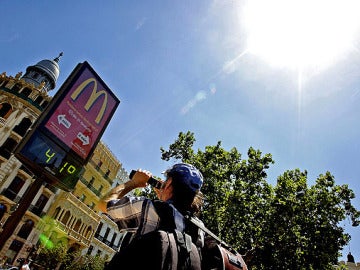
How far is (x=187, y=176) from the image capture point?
185cm

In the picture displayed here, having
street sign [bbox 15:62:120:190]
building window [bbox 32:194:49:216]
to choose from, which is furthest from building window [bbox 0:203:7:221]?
street sign [bbox 15:62:120:190]

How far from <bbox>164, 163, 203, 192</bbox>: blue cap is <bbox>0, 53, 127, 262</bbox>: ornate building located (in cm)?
2134

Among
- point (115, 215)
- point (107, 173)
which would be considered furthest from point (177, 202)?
point (107, 173)

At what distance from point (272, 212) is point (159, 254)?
16.8 meters

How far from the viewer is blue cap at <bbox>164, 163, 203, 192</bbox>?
72.6 inches

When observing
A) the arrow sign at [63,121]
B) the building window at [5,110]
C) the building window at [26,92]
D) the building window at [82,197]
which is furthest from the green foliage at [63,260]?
the arrow sign at [63,121]

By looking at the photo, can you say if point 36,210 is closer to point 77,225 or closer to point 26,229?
point 26,229

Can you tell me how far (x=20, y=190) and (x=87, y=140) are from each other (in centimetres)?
2153

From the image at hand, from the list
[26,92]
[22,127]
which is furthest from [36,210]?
[26,92]

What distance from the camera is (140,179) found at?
2090 mm

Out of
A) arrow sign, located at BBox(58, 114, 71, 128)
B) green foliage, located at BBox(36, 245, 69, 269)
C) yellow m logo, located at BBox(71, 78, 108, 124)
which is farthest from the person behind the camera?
green foliage, located at BBox(36, 245, 69, 269)

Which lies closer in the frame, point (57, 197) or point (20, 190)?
point (20, 190)

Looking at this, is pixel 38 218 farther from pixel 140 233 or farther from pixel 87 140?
pixel 140 233

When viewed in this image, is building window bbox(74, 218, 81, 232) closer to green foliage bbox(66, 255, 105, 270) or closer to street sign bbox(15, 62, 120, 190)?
green foliage bbox(66, 255, 105, 270)
